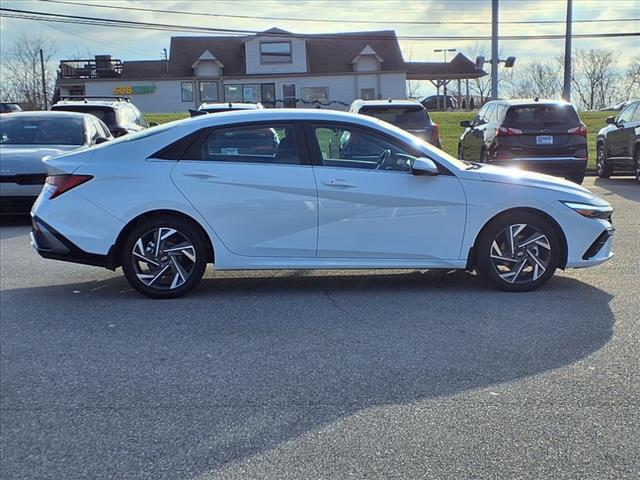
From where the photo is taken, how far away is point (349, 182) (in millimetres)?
5867

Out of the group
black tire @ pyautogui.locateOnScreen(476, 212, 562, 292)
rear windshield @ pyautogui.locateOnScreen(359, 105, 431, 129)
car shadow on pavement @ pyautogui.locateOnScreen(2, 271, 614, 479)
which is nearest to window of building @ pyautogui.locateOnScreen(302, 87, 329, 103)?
rear windshield @ pyautogui.locateOnScreen(359, 105, 431, 129)

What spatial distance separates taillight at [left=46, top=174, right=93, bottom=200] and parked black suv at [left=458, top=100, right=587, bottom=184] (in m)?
8.66

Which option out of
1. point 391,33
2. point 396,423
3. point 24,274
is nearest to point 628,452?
point 396,423

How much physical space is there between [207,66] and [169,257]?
45.8 metres

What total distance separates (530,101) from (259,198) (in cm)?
867

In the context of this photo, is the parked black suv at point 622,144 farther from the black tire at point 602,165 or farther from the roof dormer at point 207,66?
the roof dormer at point 207,66

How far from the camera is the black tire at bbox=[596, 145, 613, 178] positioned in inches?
620

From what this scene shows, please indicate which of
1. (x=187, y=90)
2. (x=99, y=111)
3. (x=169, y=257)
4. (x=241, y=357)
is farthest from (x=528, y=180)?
(x=187, y=90)

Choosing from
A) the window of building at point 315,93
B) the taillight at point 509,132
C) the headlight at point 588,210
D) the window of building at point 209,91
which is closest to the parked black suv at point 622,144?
the taillight at point 509,132

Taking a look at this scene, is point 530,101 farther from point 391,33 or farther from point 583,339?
point 391,33

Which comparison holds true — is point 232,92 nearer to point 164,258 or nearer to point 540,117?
point 540,117

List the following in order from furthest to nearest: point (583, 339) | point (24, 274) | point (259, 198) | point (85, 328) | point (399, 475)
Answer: point (24, 274), point (259, 198), point (85, 328), point (583, 339), point (399, 475)

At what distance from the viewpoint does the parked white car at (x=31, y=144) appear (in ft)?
31.9

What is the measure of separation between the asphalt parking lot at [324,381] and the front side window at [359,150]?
1.16 m
